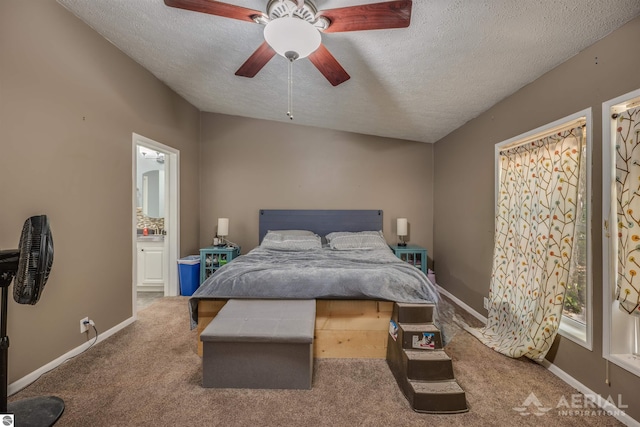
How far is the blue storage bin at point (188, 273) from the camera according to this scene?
3816mm

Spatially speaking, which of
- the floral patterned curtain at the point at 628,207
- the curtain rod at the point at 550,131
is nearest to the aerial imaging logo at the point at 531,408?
the floral patterned curtain at the point at 628,207

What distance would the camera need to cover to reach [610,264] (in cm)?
169

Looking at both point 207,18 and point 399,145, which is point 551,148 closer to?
point 399,145

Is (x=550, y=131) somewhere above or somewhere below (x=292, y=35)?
below

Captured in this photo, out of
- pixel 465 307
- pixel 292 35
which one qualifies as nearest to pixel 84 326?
pixel 292 35

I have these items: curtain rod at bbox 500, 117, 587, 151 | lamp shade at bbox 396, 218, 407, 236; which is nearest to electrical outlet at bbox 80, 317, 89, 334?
lamp shade at bbox 396, 218, 407, 236

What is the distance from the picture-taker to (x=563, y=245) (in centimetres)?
197

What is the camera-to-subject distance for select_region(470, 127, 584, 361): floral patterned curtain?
6.46 ft

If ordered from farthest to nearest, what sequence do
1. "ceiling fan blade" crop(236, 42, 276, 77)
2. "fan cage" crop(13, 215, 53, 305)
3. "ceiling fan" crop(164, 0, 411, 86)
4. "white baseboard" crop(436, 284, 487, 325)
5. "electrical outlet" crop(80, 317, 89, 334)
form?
"white baseboard" crop(436, 284, 487, 325)
"electrical outlet" crop(80, 317, 89, 334)
"ceiling fan blade" crop(236, 42, 276, 77)
"ceiling fan" crop(164, 0, 411, 86)
"fan cage" crop(13, 215, 53, 305)

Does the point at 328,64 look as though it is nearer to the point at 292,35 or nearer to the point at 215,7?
the point at 292,35

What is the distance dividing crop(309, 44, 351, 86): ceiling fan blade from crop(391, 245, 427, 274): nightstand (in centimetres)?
253

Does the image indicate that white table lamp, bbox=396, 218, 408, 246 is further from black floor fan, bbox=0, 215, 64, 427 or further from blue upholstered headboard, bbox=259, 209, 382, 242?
black floor fan, bbox=0, 215, 64, 427

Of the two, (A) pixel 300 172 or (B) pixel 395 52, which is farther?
(A) pixel 300 172

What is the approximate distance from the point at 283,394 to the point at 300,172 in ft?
10.5
